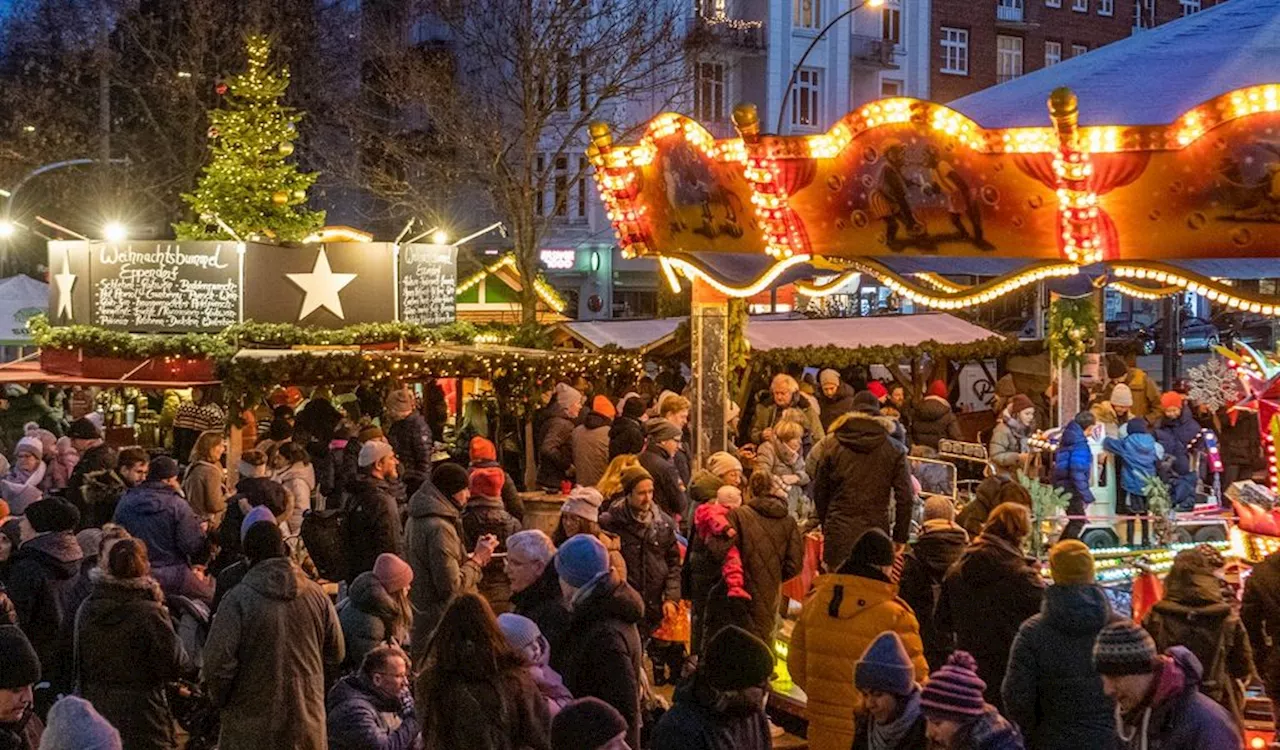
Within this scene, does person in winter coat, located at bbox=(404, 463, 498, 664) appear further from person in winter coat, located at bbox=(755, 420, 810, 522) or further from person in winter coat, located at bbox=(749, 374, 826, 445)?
person in winter coat, located at bbox=(749, 374, 826, 445)

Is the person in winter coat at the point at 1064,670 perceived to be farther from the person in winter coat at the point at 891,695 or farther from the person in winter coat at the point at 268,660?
the person in winter coat at the point at 268,660

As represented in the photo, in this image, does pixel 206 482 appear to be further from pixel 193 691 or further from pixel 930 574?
pixel 930 574

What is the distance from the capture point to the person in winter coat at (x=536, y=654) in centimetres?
579

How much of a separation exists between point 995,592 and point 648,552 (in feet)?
8.23

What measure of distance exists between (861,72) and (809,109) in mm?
2693

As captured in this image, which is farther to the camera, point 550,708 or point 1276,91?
point 1276,91

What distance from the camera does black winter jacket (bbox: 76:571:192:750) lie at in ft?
22.4

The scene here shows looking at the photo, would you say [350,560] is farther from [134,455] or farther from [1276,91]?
[1276,91]

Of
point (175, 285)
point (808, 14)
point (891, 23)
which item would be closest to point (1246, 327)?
point (891, 23)

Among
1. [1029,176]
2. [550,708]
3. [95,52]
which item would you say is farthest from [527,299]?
[550,708]

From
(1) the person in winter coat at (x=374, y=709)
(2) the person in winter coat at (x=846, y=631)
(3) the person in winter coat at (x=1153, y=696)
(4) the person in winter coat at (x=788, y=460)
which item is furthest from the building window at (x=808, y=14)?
(3) the person in winter coat at (x=1153, y=696)

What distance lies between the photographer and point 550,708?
18.5 feet

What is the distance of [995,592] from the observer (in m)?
7.43

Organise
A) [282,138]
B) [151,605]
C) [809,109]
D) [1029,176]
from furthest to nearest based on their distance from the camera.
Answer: [809,109] → [282,138] → [1029,176] → [151,605]
